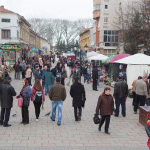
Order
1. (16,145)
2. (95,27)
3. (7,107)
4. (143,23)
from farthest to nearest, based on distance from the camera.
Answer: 1. (95,27)
2. (143,23)
3. (7,107)
4. (16,145)

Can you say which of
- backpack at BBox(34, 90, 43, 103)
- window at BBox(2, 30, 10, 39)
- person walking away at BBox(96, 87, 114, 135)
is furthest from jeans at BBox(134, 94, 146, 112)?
window at BBox(2, 30, 10, 39)

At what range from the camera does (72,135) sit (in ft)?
23.3

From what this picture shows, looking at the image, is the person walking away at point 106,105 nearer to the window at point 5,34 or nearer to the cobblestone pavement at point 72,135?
the cobblestone pavement at point 72,135

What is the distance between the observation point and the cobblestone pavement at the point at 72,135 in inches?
245

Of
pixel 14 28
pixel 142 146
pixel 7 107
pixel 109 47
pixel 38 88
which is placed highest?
pixel 14 28

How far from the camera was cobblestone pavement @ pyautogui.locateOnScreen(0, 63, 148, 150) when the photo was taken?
6215mm

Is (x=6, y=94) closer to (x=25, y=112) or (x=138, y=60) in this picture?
(x=25, y=112)

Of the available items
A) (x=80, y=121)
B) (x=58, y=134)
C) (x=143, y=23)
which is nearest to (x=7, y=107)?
Result: (x=58, y=134)

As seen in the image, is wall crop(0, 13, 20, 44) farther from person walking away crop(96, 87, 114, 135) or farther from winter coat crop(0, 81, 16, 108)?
person walking away crop(96, 87, 114, 135)

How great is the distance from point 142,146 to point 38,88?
3.77 meters

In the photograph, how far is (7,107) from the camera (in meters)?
7.73

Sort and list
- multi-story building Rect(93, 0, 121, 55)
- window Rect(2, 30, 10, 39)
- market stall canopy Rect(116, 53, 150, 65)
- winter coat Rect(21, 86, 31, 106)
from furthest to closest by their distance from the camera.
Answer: multi-story building Rect(93, 0, 121, 55), window Rect(2, 30, 10, 39), market stall canopy Rect(116, 53, 150, 65), winter coat Rect(21, 86, 31, 106)

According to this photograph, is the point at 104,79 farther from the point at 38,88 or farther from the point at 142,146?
the point at 142,146

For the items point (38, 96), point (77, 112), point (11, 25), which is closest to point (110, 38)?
point (11, 25)
